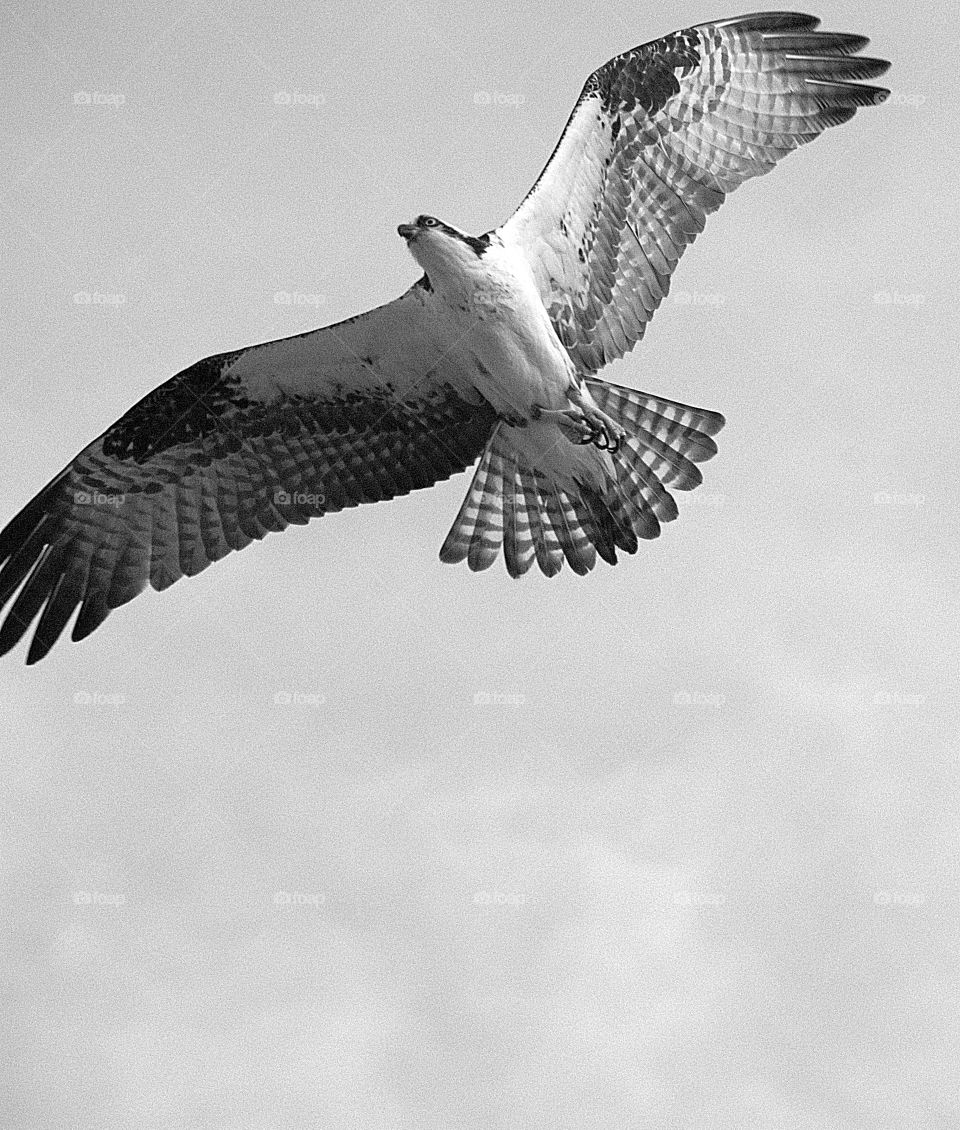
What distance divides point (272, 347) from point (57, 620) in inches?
93.4

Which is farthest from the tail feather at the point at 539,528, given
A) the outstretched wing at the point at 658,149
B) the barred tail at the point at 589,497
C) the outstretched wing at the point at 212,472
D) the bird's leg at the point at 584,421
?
the outstretched wing at the point at 658,149

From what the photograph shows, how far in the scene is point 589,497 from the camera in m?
11.5

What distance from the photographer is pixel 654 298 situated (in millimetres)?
11438

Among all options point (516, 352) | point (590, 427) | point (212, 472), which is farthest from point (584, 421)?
point (212, 472)

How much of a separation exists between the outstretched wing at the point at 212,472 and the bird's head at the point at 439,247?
1063 millimetres

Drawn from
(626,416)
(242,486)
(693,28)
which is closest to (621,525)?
(626,416)

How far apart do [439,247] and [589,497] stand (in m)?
2.30

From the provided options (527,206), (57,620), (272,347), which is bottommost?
(57,620)

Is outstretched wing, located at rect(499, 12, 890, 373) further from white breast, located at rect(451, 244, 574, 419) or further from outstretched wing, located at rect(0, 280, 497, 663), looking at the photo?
outstretched wing, located at rect(0, 280, 497, 663)

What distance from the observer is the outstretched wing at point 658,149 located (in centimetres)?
1092

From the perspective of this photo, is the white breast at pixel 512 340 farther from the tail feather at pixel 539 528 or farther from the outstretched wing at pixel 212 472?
the tail feather at pixel 539 528

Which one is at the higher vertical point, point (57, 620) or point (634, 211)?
point (634, 211)

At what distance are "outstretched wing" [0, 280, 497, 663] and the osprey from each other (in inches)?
0.5

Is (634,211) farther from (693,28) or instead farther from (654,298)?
(693,28)
